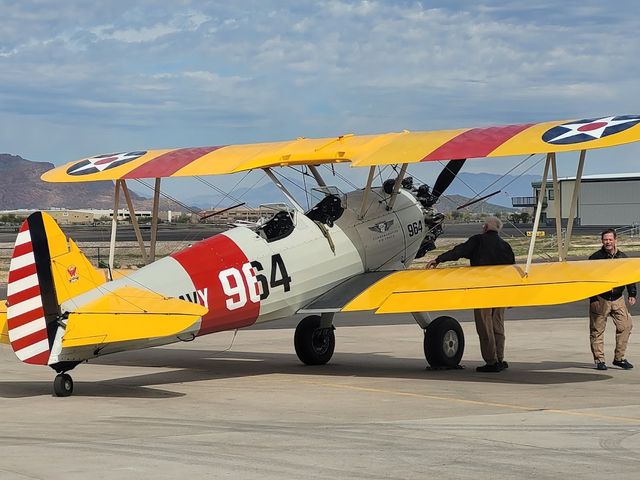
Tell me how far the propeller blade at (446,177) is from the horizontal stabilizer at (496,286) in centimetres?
305

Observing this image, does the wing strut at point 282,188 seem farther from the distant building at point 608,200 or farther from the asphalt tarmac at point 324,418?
the distant building at point 608,200

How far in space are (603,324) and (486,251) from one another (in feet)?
5.39

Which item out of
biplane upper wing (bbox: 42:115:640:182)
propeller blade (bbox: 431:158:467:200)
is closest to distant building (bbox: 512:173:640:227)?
propeller blade (bbox: 431:158:467:200)

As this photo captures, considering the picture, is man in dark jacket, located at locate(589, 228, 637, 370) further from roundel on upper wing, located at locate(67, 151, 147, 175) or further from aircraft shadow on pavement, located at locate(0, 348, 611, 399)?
roundel on upper wing, located at locate(67, 151, 147, 175)

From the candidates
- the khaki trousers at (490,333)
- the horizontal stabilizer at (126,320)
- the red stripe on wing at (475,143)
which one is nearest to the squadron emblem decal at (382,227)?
the khaki trousers at (490,333)

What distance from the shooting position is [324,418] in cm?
970

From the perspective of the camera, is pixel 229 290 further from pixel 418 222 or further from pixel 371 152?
pixel 418 222

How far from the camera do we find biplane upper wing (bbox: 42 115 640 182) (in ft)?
38.4

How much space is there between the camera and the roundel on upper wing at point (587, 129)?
11.6m

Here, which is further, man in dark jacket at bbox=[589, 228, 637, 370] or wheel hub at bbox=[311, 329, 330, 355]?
wheel hub at bbox=[311, 329, 330, 355]

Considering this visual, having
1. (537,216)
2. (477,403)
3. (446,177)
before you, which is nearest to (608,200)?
(446,177)

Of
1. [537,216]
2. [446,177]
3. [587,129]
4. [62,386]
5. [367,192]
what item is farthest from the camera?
[446,177]

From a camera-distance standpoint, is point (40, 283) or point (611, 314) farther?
point (611, 314)

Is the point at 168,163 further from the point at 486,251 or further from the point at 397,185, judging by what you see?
the point at 486,251
